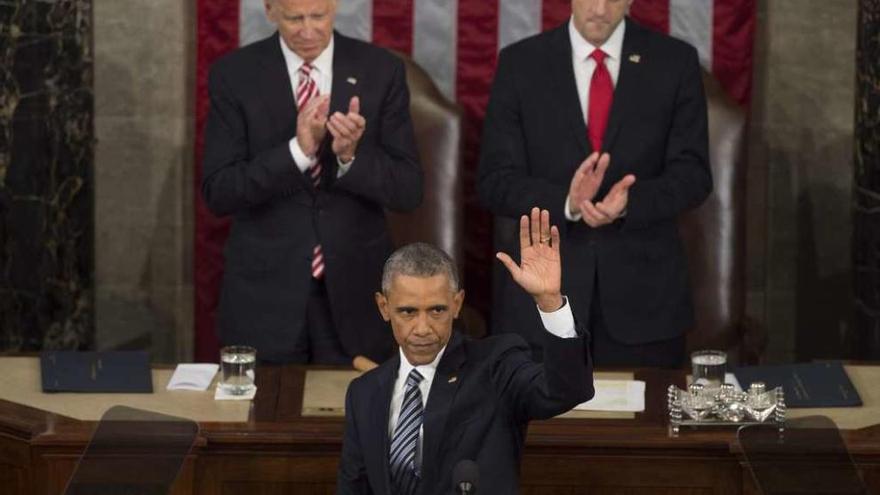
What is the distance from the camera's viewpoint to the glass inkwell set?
5.72m

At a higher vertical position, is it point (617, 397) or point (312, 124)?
point (312, 124)

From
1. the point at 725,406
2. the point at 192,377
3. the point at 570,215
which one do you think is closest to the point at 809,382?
the point at 725,406

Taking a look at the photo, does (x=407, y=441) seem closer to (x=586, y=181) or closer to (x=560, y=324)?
(x=560, y=324)

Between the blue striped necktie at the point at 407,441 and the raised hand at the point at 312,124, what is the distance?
1577 mm

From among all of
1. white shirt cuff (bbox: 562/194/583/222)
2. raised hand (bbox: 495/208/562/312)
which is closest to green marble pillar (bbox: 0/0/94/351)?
white shirt cuff (bbox: 562/194/583/222)

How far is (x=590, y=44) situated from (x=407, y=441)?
231cm

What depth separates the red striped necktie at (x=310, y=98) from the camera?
688cm

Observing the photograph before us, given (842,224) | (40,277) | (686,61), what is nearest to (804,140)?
(842,224)

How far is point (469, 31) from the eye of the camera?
797 cm

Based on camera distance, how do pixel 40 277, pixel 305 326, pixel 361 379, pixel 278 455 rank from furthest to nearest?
pixel 40 277, pixel 305 326, pixel 278 455, pixel 361 379

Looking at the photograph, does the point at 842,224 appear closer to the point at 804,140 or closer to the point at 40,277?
the point at 804,140

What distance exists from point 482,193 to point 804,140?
172 centimetres

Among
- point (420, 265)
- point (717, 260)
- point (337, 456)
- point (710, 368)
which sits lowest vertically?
point (337, 456)

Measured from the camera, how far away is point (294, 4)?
21.9 ft
